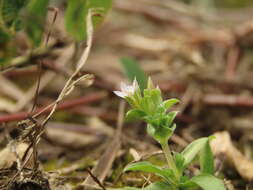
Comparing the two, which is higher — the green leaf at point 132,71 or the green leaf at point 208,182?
the green leaf at point 132,71

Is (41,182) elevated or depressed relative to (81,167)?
elevated

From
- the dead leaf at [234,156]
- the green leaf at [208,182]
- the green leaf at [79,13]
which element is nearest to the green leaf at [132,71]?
the green leaf at [79,13]

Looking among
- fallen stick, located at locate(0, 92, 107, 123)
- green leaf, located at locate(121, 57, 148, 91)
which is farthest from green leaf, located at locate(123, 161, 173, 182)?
green leaf, located at locate(121, 57, 148, 91)

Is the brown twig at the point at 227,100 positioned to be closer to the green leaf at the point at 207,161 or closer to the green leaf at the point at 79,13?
the green leaf at the point at 79,13

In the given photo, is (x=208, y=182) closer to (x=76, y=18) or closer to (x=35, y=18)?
(x=76, y=18)

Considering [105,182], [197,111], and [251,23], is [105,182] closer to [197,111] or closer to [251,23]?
[197,111]

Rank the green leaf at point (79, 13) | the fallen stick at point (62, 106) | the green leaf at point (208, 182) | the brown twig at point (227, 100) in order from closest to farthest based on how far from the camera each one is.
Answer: the green leaf at point (208, 182) < the fallen stick at point (62, 106) < the green leaf at point (79, 13) < the brown twig at point (227, 100)

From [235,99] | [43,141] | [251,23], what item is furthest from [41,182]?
[251,23]
